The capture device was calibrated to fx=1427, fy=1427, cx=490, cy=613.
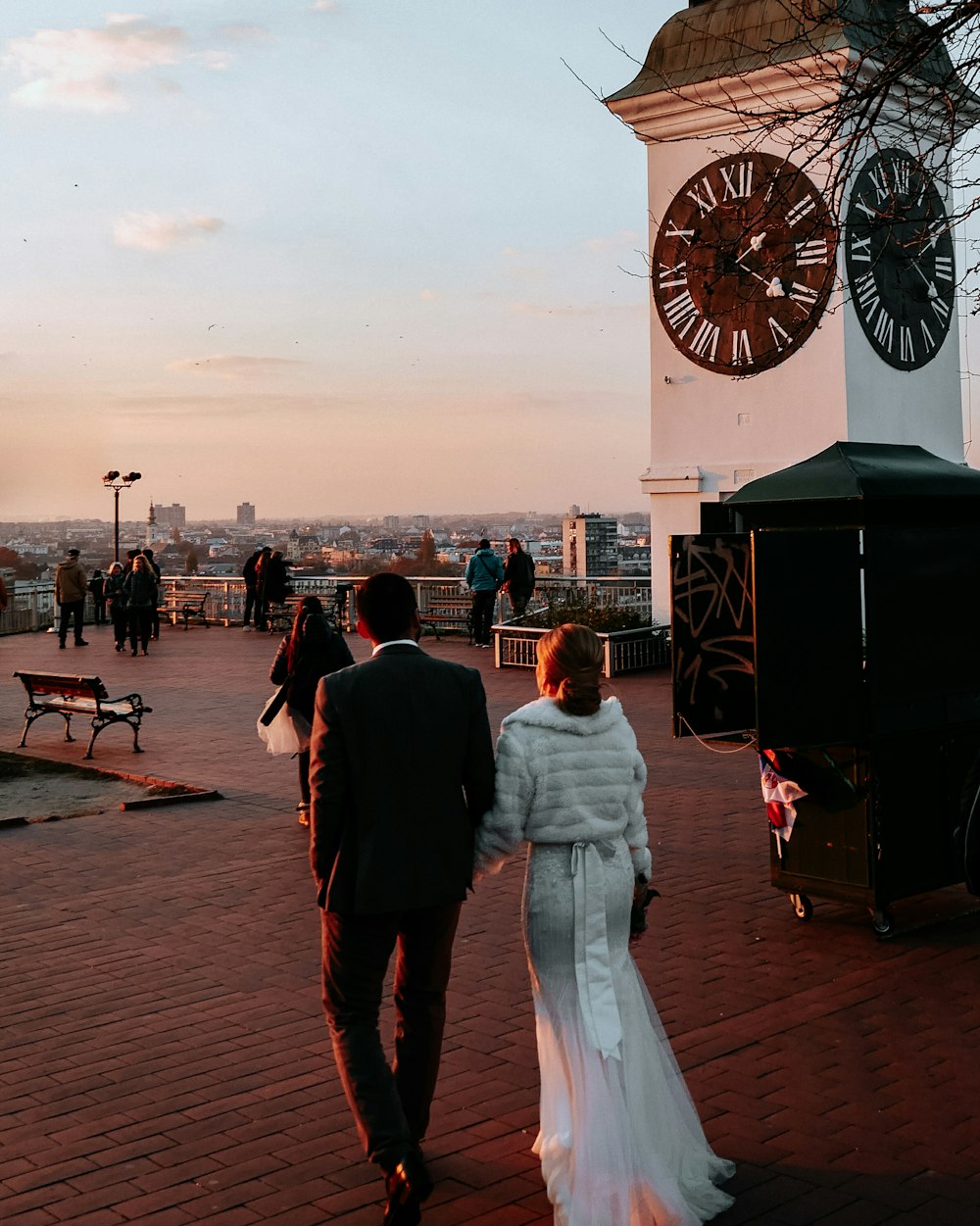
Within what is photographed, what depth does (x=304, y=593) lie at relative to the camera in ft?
97.3

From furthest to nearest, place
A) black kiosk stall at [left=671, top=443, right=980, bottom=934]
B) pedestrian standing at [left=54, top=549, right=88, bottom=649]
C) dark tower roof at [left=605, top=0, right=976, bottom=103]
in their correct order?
1. pedestrian standing at [left=54, top=549, right=88, bottom=649]
2. dark tower roof at [left=605, top=0, right=976, bottom=103]
3. black kiosk stall at [left=671, top=443, right=980, bottom=934]

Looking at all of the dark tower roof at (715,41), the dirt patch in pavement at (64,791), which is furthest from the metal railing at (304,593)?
the dirt patch in pavement at (64,791)

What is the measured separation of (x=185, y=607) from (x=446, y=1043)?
84.3ft

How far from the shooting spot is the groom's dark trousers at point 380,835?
4.12 meters

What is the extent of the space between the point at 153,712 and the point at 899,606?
11.2 m

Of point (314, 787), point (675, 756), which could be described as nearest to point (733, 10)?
point (675, 756)

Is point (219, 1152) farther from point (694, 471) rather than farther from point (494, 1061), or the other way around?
point (694, 471)

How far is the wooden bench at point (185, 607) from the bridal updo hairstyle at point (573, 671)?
26.7 meters

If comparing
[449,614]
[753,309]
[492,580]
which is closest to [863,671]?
[753,309]

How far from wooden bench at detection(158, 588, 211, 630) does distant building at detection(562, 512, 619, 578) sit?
27.0 feet

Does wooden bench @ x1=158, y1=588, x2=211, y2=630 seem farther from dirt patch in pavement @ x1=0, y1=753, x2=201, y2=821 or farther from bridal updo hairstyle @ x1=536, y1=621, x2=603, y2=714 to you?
bridal updo hairstyle @ x1=536, y1=621, x2=603, y2=714

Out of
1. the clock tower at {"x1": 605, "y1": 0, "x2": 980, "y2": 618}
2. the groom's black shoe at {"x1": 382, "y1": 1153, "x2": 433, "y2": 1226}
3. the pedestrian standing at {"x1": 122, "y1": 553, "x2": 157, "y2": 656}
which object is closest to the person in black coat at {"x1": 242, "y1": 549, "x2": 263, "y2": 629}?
the pedestrian standing at {"x1": 122, "y1": 553, "x2": 157, "y2": 656}

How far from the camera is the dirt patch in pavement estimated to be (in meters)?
10.9

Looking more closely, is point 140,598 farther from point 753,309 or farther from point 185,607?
point 753,309
